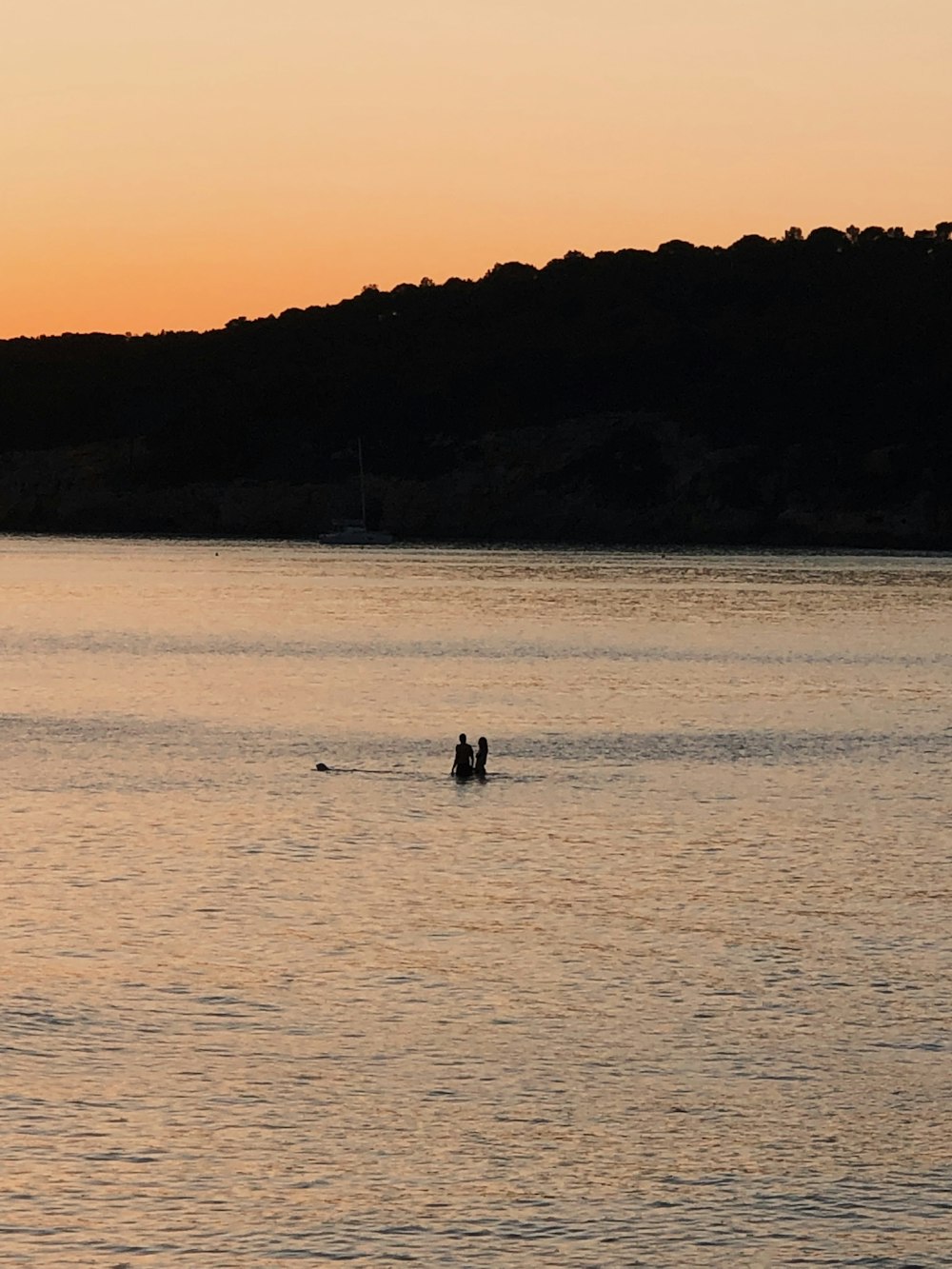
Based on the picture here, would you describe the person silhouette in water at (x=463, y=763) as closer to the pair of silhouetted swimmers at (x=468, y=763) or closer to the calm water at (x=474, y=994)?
the pair of silhouetted swimmers at (x=468, y=763)

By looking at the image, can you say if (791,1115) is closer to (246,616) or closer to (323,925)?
(323,925)

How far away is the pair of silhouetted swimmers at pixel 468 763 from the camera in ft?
184

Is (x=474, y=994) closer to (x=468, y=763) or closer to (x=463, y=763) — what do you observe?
(x=463, y=763)

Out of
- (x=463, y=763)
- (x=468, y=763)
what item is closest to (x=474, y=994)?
(x=463, y=763)

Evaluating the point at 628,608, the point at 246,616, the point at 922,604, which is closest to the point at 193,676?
the point at 246,616

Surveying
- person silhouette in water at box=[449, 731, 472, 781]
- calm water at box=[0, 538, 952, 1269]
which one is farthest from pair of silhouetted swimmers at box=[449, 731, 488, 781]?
calm water at box=[0, 538, 952, 1269]

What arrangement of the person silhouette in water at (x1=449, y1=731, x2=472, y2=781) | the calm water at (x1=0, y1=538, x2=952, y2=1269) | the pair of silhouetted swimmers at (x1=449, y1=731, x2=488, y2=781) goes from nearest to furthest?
1. the calm water at (x1=0, y1=538, x2=952, y2=1269)
2. the person silhouette in water at (x1=449, y1=731, x2=472, y2=781)
3. the pair of silhouetted swimmers at (x1=449, y1=731, x2=488, y2=781)

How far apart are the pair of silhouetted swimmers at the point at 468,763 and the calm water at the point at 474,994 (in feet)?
2.33

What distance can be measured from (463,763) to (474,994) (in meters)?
25.2

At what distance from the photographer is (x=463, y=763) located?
2228 inches

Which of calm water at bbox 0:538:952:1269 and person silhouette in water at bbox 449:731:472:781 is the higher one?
person silhouette in water at bbox 449:731:472:781

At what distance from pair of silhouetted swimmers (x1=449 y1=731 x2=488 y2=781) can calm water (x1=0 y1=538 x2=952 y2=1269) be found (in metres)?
0.71

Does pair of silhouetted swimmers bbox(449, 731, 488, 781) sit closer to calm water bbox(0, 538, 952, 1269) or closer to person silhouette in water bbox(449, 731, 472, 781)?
person silhouette in water bbox(449, 731, 472, 781)

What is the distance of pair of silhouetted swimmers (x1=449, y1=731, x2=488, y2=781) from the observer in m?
56.1
